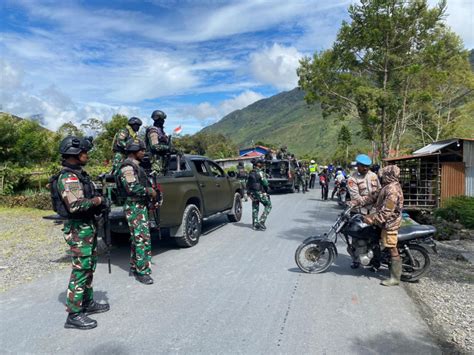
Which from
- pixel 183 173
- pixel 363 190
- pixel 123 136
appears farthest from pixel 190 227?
pixel 363 190

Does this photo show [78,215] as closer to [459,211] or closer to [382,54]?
[459,211]

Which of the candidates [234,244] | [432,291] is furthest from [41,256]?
[432,291]

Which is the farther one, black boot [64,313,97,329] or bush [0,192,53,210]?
bush [0,192,53,210]

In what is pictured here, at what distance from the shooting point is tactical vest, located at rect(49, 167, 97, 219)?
3729 millimetres

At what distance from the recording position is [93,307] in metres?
4.20

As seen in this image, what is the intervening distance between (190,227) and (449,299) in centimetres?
444

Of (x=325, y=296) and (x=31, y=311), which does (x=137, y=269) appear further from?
(x=325, y=296)

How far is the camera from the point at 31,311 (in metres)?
4.32

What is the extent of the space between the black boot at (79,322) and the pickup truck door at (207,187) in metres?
4.17

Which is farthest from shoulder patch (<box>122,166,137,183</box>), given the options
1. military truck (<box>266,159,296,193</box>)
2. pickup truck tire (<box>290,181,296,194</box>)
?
pickup truck tire (<box>290,181,296,194</box>)

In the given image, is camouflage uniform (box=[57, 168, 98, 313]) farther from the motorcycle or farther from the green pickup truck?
the motorcycle

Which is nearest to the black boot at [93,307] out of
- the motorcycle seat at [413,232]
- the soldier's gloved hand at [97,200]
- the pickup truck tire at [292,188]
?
the soldier's gloved hand at [97,200]

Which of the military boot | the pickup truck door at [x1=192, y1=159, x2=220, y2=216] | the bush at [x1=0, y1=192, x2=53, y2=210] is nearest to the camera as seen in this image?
the military boot

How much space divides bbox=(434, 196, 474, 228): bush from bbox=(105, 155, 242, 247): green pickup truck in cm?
638
